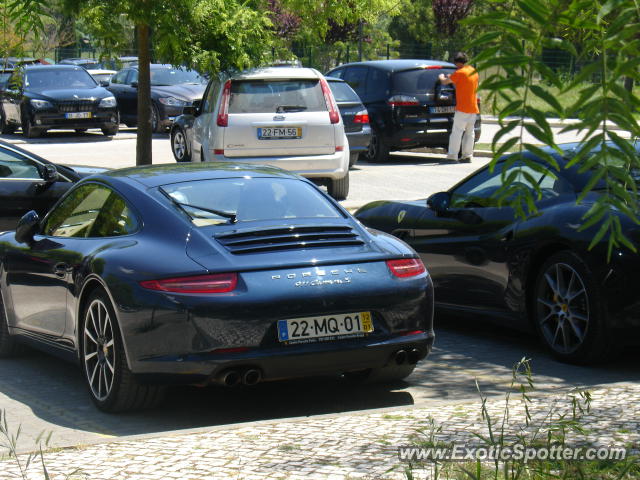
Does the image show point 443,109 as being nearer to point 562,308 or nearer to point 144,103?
point 144,103

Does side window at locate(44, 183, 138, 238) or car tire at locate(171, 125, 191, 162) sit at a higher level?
side window at locate(44, 183, 138, 238)

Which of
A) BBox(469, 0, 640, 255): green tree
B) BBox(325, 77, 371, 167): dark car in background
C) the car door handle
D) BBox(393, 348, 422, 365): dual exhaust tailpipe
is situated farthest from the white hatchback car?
BBox(469, 0, 640, 255): green tree

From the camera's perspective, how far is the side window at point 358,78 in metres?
22.7

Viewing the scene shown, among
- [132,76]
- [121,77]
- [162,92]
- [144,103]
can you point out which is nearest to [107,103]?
[162,92]

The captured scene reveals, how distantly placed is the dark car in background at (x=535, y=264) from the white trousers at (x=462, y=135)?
38.4ft

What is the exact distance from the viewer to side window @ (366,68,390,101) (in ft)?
71.8

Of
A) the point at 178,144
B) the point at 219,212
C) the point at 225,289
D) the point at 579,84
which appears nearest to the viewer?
the point at 579,84

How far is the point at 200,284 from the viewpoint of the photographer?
6156mm

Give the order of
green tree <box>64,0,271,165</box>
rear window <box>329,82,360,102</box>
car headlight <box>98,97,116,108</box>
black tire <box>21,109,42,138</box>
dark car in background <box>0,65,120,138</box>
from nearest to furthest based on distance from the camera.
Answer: green tree <box>64,0,271,165</box>, rear window <box>329,82,360,102</box>, dark car in background <box>0,65,120,138</box>, black tire <box>21,109,42,138</box>, car headlight <box>98,97,116,108</box>

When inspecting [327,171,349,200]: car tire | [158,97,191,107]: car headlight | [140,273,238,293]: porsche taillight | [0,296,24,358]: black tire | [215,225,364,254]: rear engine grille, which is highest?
[215,225,364,254]: rear engine grille

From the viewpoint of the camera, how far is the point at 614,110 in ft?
10.8

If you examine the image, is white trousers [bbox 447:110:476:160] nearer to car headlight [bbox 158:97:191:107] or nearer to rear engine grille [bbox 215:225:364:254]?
car headlight [bbox 158:97:191:107]

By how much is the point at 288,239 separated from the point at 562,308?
2.07 m

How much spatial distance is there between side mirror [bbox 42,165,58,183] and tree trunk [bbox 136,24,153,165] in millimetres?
3151
